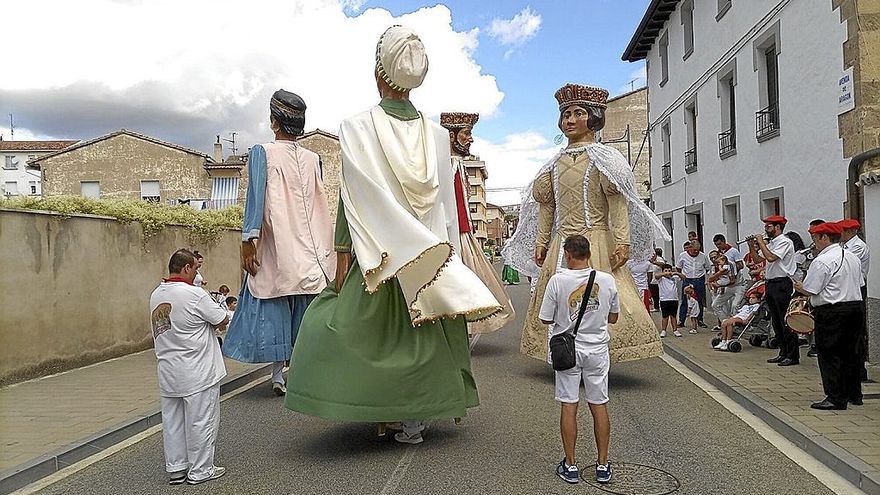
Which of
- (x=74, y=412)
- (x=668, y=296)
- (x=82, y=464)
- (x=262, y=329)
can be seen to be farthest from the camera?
(x=668, y=296)

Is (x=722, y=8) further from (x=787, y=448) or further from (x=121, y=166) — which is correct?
(x=121, y=166)

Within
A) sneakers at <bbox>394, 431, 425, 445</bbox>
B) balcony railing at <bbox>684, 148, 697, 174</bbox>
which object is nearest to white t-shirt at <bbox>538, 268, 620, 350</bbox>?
sneakers at <bbox>394, 431, 425, 445</bbox>

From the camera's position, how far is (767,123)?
12766 mm

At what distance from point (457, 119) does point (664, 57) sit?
13.4 m

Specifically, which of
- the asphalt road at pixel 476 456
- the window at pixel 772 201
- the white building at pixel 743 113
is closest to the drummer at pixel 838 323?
the asphalt road at pixel 476 456

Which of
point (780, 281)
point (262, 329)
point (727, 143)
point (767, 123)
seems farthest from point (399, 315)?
point (727, 143)

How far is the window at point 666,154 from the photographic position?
20.6m

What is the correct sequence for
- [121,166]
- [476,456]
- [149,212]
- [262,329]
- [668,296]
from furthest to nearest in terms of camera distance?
[121,166] → [668,296] → [149,212] → [262,329] → [476,456]

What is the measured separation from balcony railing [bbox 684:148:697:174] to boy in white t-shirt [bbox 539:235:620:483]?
14.2 m

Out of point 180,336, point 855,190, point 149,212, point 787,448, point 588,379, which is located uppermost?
point 149,212

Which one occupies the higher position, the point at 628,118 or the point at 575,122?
the point at 628,118

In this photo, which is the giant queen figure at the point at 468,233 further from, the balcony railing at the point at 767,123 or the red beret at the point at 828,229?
the balcony railing at the point at 767,123

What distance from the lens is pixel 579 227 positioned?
715 centimetres

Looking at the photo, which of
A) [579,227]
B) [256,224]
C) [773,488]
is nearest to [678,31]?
[579,227]
